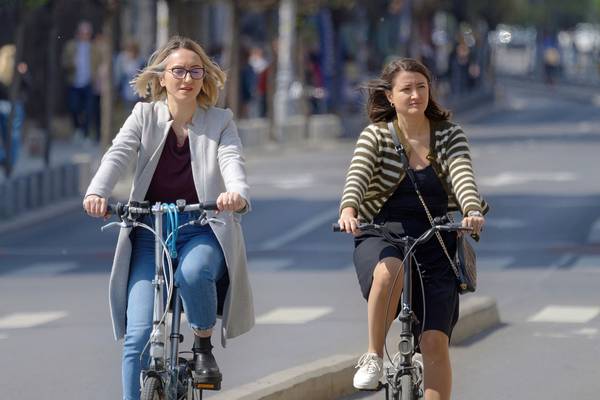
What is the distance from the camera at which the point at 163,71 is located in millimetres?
7281

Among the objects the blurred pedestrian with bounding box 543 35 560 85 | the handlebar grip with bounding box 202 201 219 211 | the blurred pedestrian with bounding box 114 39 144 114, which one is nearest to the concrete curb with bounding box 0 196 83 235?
the blurred pedestrian with bounding box 114 39 144 114

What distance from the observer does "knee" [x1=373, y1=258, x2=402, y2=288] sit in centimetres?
724

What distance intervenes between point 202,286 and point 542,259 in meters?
10.9

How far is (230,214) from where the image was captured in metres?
7.15

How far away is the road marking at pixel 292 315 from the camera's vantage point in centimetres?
1306

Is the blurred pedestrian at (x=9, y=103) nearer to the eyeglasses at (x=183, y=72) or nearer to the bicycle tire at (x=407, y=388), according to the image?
the eyeglasses at (x=183, y=72)

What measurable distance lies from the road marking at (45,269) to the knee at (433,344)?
9693 mm

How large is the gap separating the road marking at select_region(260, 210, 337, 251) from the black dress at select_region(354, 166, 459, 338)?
1127 centimetres

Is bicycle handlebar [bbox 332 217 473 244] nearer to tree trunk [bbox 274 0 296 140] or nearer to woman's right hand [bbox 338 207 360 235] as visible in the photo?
woman's right hand [bbox 338 207 360 235]

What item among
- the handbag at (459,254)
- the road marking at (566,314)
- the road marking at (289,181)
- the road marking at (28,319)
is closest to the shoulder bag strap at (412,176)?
the handbag at (459,254)

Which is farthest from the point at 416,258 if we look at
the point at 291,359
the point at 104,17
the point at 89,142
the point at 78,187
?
the point at 89,142

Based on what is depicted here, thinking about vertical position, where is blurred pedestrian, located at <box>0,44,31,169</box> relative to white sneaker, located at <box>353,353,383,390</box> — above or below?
below

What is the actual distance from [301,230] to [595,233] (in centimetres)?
313

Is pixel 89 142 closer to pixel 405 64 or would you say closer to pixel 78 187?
pixel 78 187
